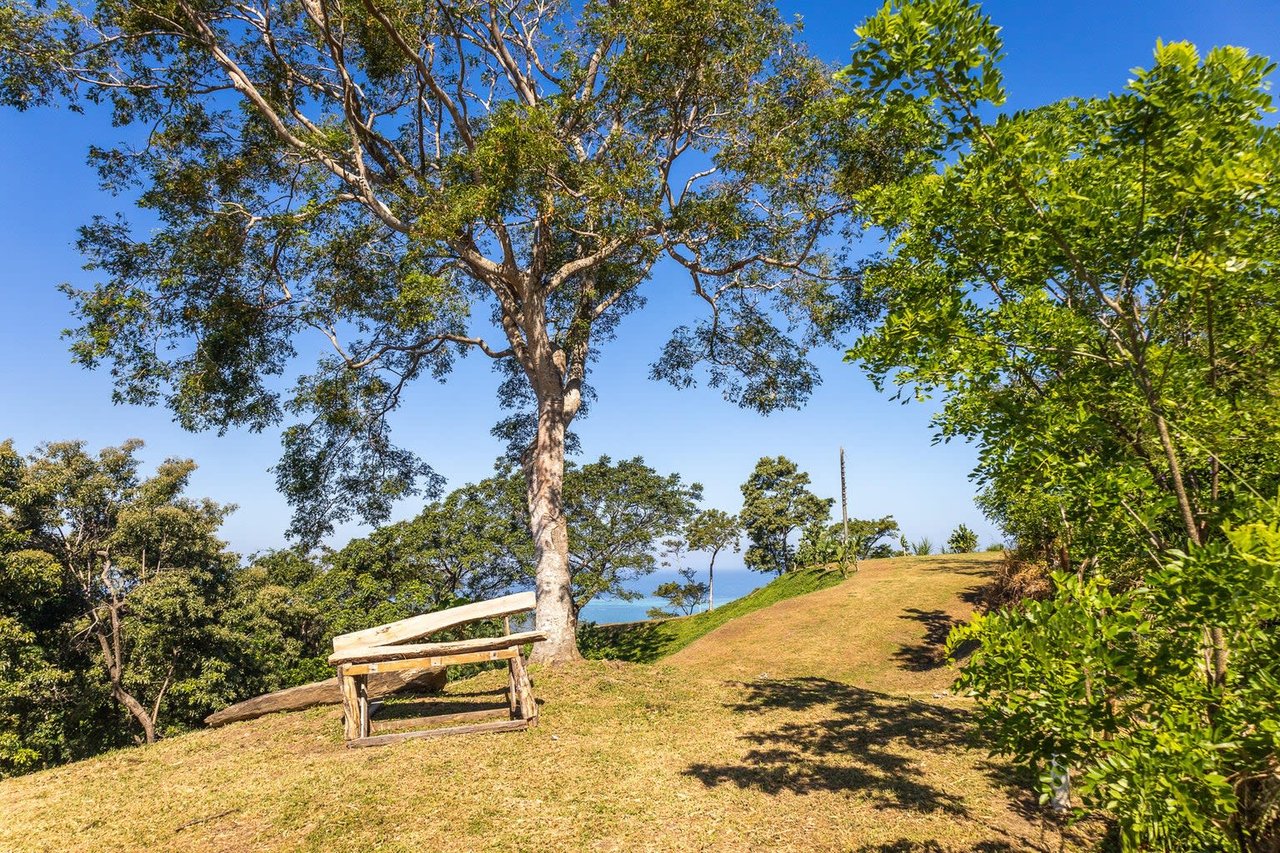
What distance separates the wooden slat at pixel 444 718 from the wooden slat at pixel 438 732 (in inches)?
15.2

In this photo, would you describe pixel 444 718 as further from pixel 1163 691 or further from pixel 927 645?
pixel 927 645

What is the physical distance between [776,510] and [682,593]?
9.05m

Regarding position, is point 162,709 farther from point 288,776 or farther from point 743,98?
point 743,98

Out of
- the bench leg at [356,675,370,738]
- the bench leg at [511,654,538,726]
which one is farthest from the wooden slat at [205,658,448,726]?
the bench leg at [511,654,538,726]

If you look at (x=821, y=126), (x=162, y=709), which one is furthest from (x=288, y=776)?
(x=162, y=709)

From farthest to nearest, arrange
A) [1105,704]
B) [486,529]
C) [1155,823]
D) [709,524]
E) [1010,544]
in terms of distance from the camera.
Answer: [709,524]
[486,529]
[1010,544]
[1105,704]
[1155,823]

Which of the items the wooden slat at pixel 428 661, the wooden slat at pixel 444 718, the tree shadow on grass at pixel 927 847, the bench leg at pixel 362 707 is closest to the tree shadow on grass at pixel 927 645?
the tree shadow on grass at pixel 927 847

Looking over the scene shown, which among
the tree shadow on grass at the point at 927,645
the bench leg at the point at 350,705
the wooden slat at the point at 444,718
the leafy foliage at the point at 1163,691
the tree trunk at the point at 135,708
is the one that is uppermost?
the leafy foliage at the point at 1163,691

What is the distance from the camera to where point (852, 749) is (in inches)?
291

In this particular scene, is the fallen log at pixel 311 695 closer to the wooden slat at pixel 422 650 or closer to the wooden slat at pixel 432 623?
the wooden slat at pixel 432 623

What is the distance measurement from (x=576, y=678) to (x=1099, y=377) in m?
9.94

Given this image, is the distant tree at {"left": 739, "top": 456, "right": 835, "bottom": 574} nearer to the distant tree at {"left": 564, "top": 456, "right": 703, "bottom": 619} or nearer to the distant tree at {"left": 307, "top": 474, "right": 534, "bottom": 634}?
the distant tree at {"left": 564, "top": 456, "right": 703, "bottom": 619}

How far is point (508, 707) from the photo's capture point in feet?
31.5

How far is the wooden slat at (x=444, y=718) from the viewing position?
28.7 feet
